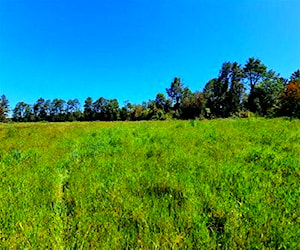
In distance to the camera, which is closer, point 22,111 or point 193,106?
point 193,106

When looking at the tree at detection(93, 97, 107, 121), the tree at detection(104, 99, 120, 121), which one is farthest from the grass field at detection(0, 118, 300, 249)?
the tree at detection(93, 97, 107, 121)

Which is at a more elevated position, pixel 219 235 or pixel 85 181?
pixel 85 181

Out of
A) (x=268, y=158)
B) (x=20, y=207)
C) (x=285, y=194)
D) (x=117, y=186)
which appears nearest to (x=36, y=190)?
(x=20, y=207)

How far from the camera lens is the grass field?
3238 millimetres

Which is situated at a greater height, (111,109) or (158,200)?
(111,109)

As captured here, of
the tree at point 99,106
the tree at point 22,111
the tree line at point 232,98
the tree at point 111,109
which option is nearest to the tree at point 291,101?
the tree line at point 232,98

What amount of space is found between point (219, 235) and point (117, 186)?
7.22 feet

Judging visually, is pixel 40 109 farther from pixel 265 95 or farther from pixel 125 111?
pixel 265 95

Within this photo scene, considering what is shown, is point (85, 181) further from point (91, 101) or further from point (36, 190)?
point (91, 101)

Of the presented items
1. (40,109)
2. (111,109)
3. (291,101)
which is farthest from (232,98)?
(40,109)

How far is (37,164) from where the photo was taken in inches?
275

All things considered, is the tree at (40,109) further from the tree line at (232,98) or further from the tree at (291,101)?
the tree at (291,101)

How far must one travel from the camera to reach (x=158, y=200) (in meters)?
4.23

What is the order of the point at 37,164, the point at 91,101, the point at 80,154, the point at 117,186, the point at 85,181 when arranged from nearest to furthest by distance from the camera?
the point at 117,186 < the point at 85,181 < the point at 37,164 < the point at 80,154 < the point at 91,101
